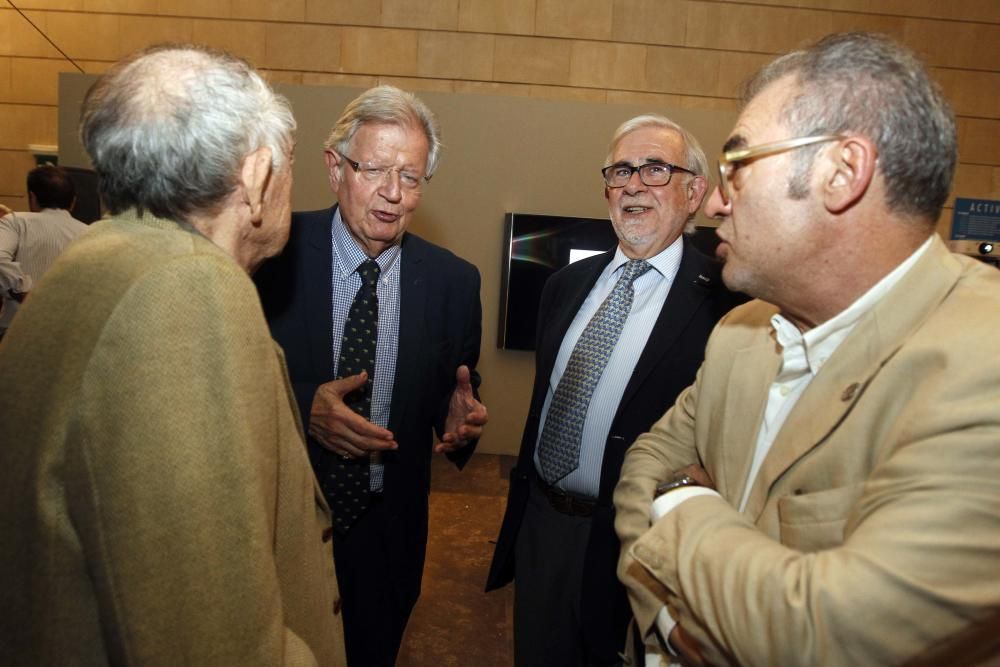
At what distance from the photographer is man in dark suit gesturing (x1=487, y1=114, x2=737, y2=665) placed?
6.97 feet

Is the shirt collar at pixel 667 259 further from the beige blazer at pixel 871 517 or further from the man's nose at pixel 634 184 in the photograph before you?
the beige blazer at pixel 871 517

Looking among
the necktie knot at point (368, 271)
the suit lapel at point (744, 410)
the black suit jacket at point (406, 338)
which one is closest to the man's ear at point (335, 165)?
the black suit jacket at point (406, 338)

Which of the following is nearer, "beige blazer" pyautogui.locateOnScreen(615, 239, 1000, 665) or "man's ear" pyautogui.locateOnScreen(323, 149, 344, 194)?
"beige blazer" pyautogui.locateOnScreen(615, 239, 1000, 665)

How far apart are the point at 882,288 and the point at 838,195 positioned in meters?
0.17

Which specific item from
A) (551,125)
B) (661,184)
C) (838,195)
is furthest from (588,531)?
(551,125)

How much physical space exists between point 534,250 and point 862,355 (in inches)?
184

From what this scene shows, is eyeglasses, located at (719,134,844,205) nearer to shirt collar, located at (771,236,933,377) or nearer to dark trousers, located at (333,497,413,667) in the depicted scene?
shirt collar, located at (771,236,933,377)

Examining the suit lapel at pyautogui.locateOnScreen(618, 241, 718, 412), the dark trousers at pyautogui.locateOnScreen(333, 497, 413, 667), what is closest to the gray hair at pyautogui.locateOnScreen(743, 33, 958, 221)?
the suit lapel at pyautogui.locateOnScreen(618, 241, 718, 412)

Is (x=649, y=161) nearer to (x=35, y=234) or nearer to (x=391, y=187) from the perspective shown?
(x=391, y=187)

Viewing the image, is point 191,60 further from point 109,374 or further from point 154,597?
point 154,597

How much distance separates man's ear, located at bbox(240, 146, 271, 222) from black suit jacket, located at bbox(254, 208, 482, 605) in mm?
917

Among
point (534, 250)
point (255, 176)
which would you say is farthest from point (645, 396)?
point (534, 250)

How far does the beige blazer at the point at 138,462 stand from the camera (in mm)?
892

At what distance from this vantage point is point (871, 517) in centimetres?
85
